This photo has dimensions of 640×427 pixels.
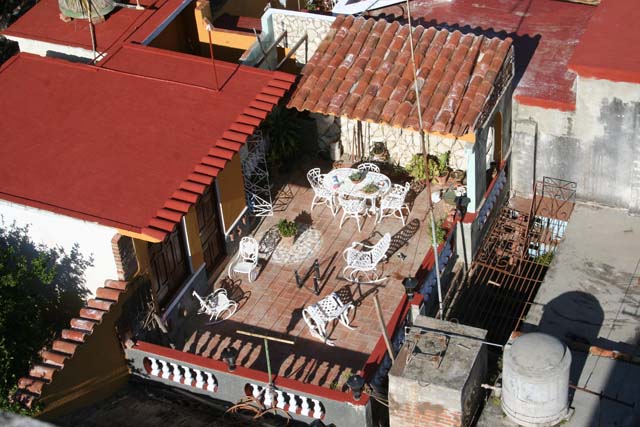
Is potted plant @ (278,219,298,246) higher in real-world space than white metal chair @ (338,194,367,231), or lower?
Result: lower

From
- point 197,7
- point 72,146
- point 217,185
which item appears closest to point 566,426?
point 217,185

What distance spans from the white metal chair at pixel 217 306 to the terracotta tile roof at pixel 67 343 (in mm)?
2464

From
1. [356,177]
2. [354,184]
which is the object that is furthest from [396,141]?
[354,184]

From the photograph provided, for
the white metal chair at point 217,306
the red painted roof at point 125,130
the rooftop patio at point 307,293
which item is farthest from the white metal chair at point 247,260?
the red painted roof at point 125,130

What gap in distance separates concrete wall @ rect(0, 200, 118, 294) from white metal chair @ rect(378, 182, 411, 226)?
6.68m

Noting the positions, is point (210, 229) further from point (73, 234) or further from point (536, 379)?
point (536, 379)

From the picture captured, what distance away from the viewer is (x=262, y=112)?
69.9 feet

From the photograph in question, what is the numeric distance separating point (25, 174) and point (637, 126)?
12727mm

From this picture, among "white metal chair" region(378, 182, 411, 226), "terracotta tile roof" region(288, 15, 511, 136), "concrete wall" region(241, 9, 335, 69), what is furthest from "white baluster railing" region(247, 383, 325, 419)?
"concrete wall" region(241, 9, 335, 69)

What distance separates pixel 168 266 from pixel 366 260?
4.20m

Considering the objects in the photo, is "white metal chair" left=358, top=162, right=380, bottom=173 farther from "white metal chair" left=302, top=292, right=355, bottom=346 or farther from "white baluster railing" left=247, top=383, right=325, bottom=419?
"white baluster railing" left=247, top=383, right=325, bottom=419

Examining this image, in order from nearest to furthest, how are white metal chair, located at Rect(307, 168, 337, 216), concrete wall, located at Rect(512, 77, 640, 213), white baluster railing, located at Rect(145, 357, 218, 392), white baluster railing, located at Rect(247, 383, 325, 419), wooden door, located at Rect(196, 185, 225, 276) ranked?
white baluster railing, located at Rect(247, 383, 325, 419), white baluster railing, located at Rect(145, 357, 218, 392), concrete wall, located at Rect(512, 77, 640, 213), wooden door, located at Rect(196, 185, 225, 276), white metal chair, located at Rect(307, 168, 337, 216)

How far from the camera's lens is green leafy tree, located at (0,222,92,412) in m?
19.0

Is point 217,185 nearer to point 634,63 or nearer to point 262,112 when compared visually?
point 262,112
